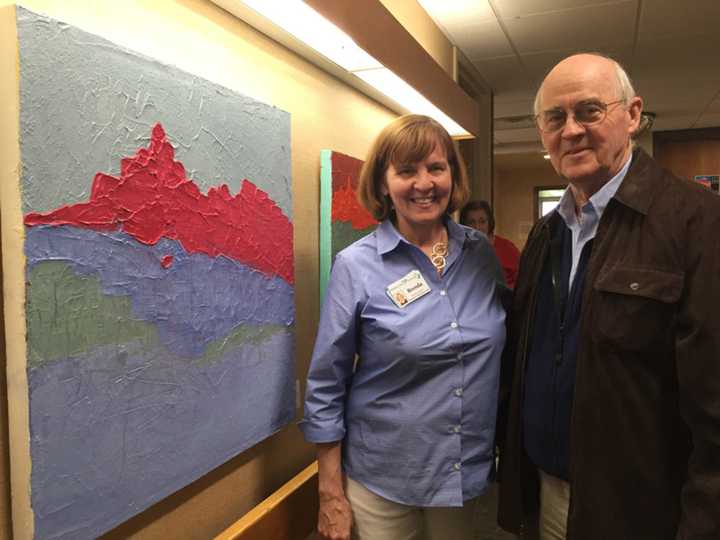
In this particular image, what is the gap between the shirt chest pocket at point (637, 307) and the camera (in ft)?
3.79

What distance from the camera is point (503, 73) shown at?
4.71 meters

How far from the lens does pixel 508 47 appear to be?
13.3 feet

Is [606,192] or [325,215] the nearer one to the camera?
[606,192]

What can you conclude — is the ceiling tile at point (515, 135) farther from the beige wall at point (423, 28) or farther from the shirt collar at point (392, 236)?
the shirt collar at point (392, 236)

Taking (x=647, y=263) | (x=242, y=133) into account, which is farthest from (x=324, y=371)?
(x=647, y=263)

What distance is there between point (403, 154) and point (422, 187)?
0.35 feet

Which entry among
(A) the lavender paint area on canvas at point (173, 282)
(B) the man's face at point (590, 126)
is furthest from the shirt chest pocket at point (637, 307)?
(A) the lavender paint area on canvas at point (173, 282)

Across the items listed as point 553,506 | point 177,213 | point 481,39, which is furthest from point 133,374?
point 481,39

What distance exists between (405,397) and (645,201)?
0.74 metres

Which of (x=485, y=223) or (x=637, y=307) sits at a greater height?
(x=485, y=223)

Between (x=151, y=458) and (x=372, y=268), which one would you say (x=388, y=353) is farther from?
(x=151, y=458)

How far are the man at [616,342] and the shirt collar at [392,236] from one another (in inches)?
10.9

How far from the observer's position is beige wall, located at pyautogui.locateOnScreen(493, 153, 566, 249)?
36.5 ft

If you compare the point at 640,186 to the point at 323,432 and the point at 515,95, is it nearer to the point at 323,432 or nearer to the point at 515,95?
the point at 323,432
